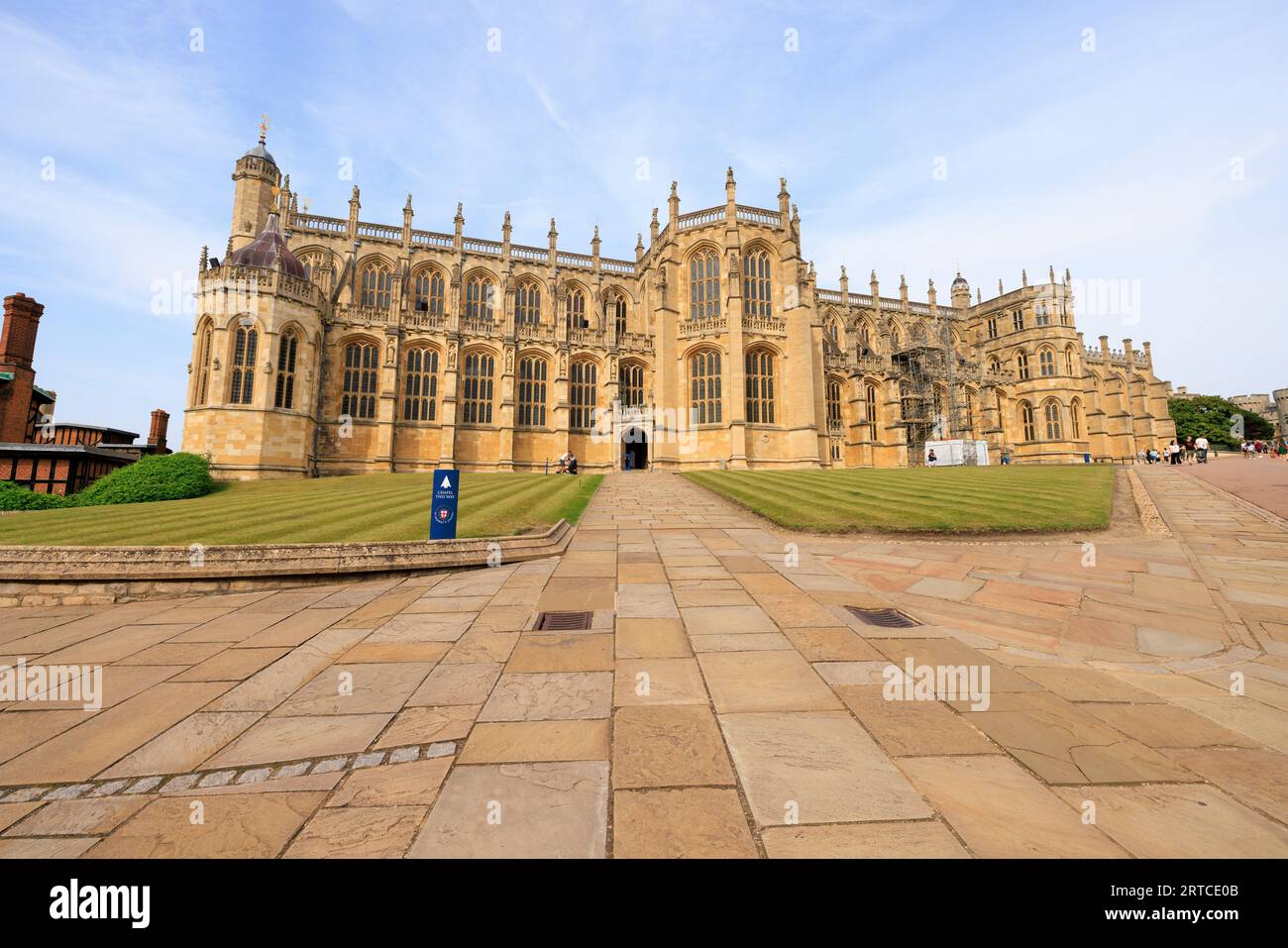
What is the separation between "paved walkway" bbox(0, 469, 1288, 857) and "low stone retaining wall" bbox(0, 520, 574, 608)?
0.57 metres

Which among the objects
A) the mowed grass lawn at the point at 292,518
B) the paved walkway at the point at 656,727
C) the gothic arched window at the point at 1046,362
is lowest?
the paved walkway at the point at 656,727

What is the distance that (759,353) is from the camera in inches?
1260

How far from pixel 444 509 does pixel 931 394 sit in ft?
140

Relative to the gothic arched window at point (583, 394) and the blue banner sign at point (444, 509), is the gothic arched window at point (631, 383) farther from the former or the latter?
the blue banner sign at point (444, 509)

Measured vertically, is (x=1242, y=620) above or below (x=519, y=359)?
below

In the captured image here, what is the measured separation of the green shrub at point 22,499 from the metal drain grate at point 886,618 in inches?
957

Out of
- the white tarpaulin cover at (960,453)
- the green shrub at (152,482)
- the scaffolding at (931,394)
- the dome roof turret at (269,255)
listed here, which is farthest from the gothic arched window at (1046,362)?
the green shrub at (152,482)

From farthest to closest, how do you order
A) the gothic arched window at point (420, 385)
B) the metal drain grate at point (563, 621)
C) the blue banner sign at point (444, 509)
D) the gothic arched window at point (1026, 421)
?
the gothic arched window at point (1026, 421)
the gothic arched window at point (420, 385)
the blue banner sign at point (444, 509)
the metal drain grate at point (563, 621)

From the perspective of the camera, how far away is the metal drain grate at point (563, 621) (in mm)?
5184

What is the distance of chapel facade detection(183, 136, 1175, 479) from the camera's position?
24.5 metres

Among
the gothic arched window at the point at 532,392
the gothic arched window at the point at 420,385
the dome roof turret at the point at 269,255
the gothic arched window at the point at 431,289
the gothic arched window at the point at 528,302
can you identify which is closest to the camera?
the dome roof turret at the point at 269,255
